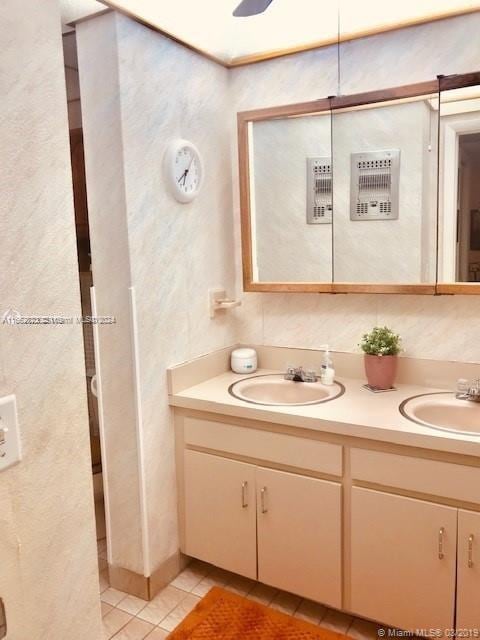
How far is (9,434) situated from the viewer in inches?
33.2

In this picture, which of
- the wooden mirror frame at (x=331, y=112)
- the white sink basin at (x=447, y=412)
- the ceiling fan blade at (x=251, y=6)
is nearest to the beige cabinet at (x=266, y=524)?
the white sink basin at (x=447, y=412)

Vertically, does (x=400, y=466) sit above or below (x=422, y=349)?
below

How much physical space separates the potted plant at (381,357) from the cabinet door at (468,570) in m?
0.60

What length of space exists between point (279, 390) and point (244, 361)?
8.7 inches

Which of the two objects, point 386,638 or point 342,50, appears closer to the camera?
point 386,638

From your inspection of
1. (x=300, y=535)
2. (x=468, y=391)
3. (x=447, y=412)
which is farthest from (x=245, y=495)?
(x=468, y=391)

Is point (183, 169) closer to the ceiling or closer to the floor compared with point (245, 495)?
closer to the ceiling

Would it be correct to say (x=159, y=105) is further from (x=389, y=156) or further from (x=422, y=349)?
(x=422, y=349)

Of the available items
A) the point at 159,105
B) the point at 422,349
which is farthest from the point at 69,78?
the point at 422,349

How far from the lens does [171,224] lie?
209cm

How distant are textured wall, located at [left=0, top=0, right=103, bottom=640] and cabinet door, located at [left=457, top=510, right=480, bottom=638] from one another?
3.87ft

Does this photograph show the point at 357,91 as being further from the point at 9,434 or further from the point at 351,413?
the point at 9,434

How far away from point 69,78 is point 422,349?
2.14m

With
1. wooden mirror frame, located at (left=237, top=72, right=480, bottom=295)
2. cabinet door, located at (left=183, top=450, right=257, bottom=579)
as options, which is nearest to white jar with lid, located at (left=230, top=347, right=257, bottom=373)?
wooden mirror frame, located at (left=237, top=72, right=480, bottom=295)
